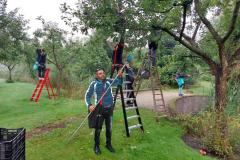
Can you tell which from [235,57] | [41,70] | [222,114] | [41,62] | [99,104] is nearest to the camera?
[99,104]

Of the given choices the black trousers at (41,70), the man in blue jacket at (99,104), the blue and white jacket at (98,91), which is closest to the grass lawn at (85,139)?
the man in blue jacket at (99,104)

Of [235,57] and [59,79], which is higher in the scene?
[235,57]

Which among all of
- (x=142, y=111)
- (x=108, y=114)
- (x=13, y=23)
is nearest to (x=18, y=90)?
(x=13, y=23)

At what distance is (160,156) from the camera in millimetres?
8219

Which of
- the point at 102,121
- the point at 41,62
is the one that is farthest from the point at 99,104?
the point at 41,62

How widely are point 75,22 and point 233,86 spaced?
614 cm

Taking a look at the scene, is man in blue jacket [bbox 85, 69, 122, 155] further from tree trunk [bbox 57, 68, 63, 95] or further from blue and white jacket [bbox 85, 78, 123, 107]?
tree trunk [bbox 57, 68, 63, 95]

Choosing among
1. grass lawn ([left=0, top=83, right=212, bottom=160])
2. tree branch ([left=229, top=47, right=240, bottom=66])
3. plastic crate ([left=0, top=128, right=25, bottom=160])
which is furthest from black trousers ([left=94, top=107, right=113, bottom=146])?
tree branch ([left=229, top=47, right=240, bottom=66])

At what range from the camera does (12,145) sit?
466cm

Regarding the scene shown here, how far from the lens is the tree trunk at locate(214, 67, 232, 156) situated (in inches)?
372

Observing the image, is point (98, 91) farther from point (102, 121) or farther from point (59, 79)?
point (59, 79)

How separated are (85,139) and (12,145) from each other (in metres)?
4.03

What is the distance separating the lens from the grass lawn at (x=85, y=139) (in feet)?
25.5

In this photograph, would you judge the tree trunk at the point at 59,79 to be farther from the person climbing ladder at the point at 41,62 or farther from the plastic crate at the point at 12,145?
the plastic crate at the point at 12,145
